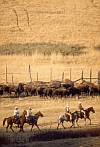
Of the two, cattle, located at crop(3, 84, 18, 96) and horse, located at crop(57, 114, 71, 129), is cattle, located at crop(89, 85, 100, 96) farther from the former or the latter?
cattle, located at crop(3, 84, 18, 96)

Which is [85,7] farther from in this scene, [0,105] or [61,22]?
[0,105]

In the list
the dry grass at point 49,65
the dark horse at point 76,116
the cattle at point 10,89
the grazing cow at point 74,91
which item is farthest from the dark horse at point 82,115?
the cattle at point 10,89

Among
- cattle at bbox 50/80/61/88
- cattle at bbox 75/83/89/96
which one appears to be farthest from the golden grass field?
cattle at bbox 75/83/89/96

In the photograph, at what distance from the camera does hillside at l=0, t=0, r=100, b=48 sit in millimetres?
11125

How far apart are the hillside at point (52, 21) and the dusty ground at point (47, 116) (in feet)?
2.69

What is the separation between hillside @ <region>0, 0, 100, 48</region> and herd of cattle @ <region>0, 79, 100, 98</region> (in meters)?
0.59

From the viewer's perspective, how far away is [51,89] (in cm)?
1136

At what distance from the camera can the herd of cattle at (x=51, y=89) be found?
1121 cm

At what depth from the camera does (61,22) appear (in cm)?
1123

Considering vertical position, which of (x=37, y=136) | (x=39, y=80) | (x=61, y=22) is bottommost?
(x=37, y=136)

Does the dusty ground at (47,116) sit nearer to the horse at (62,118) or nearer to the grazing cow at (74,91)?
the horse at (62,118)

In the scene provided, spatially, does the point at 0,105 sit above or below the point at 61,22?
below

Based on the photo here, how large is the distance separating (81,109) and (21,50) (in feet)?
3.80

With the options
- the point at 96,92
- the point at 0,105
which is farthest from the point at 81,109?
the point at 0,105
